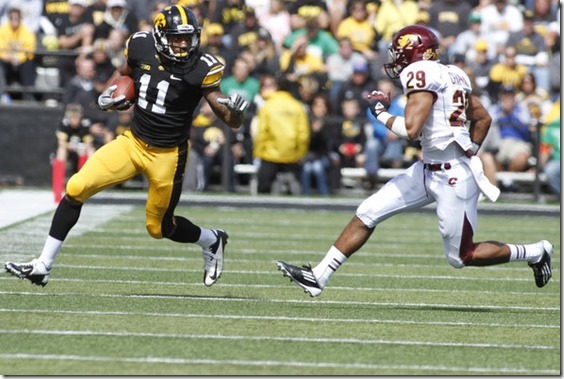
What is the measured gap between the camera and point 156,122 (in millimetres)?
7125

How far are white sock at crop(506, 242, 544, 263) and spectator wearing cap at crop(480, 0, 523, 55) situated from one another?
990 centimetres

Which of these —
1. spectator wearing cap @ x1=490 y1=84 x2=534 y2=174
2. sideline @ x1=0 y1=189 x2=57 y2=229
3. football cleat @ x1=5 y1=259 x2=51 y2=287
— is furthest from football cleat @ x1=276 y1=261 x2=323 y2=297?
spectator wearing cap @ x1=490 y1=84 x2=534 y2=174

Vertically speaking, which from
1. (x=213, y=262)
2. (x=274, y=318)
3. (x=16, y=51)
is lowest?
(x=16, y=51)

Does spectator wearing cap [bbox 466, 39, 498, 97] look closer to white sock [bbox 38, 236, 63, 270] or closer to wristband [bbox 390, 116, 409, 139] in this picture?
wristband [bbox 390, 116, 409, 139]

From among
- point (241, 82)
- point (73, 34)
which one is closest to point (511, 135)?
point (241, 82)

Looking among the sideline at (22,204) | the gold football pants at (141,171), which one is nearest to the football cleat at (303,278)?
the gold football pants at (141,171)

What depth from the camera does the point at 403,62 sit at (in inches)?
266

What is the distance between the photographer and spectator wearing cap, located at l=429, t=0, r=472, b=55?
16688mm

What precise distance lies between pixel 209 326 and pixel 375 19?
11421mm

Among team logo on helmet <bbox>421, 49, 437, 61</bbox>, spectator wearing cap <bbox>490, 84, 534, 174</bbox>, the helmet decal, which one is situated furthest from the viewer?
spectator wearing cap <bbox>490, 84, 534, 174</bbox>

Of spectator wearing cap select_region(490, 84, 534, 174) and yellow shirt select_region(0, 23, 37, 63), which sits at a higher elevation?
yellow shirt select_region(0, 23, 37, 63)

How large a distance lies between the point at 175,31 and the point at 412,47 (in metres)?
1.28

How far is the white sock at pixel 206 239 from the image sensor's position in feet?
24.9

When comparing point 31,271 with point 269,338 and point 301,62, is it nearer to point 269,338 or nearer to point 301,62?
point 269,338
